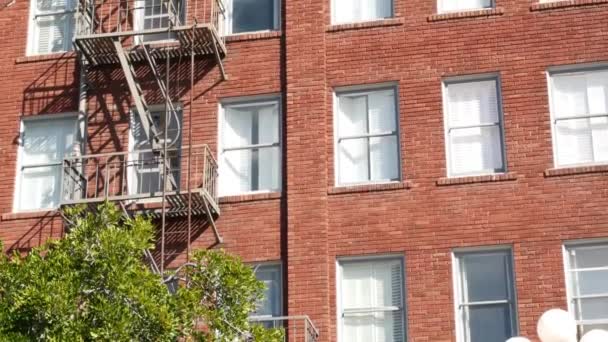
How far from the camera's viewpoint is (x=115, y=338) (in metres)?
15.8

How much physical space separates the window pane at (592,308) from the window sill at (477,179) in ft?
7.53

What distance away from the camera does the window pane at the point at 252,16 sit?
907 inches

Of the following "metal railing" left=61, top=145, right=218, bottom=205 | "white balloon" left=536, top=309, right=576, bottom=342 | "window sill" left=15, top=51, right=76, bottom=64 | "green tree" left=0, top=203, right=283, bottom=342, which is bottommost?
"white balloon" left=536, top=309, right=576, bottom=342

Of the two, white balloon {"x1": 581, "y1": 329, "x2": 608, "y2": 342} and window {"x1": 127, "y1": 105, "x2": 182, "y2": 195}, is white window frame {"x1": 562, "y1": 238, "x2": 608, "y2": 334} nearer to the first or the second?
white balloon {"x1": 581, "y1": 329, "x2": 608, "y2": 342}

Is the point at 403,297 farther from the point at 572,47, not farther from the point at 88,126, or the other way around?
the point at 88,126

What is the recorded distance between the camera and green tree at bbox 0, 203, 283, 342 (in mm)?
16000

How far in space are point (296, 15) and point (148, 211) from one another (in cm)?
432

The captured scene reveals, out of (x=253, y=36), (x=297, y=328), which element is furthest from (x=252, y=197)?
(x=253, y=36)

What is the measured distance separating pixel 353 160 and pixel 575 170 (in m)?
3.68

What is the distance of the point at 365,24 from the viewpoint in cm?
2223

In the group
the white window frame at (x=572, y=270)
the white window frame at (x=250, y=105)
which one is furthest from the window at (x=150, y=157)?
the white window frame at (x=572, y=270)

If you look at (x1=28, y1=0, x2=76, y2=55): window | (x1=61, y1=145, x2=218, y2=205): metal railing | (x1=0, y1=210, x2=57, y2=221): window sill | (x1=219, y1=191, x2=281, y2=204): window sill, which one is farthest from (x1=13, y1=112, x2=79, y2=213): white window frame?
(x1=219, y1=191, x2=281, y2=204): window sill

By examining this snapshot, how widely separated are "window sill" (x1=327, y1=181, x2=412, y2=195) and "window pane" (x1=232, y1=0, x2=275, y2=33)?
352 cm

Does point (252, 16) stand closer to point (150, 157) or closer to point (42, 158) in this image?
point (150, 157)
